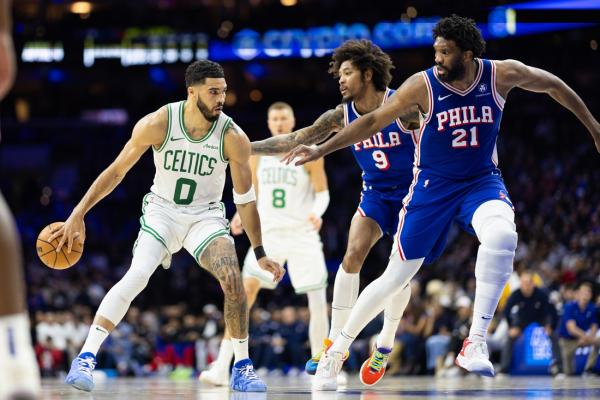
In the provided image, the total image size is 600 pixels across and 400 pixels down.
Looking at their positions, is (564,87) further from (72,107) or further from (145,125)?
(72,107)

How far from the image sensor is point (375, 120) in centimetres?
625

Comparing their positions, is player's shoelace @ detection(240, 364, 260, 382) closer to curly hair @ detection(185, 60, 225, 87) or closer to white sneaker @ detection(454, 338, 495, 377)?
white sneaker @ detection(454, 338, 495, 377)

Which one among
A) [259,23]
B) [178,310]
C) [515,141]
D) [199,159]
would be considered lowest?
[178,310]

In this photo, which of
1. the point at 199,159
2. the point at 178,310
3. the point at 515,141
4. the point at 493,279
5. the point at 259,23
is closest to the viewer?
the point at 493,279

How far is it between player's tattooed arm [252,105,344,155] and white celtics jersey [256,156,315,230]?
2.36 metres

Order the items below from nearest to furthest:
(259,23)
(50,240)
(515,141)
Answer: (50,240), (515,141), (259,23)

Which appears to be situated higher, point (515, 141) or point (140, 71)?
point (140, 71)

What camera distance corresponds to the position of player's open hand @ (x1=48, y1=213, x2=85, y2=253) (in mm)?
6699

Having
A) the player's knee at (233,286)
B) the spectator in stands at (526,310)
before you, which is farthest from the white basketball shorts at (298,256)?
the spectator in stands at (526,310)

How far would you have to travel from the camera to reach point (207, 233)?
281 inches

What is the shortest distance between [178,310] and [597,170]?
32.7ft

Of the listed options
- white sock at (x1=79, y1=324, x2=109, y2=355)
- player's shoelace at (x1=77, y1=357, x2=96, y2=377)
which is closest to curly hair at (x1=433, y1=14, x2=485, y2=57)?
white sock at (x1=79, y1=324, x2=109, y2=355)

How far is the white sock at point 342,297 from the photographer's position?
7.76 meters

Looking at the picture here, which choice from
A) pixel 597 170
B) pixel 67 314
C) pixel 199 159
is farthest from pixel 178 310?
pixel 199 159
